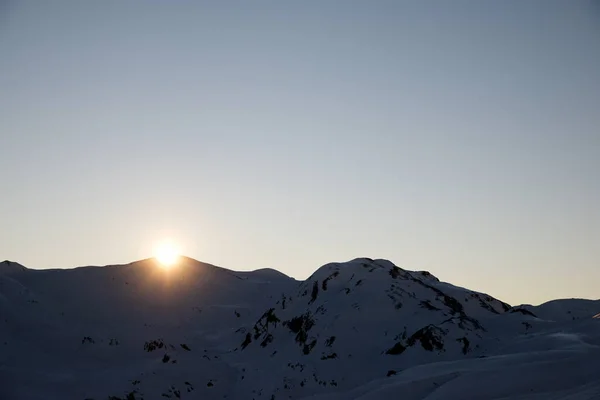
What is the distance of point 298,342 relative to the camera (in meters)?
40.2

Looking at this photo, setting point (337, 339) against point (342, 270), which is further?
point (342, 270)

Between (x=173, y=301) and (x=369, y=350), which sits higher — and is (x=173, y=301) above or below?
above

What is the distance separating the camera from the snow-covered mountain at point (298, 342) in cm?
2325

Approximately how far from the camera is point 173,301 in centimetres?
5791

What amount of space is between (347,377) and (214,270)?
36205mm

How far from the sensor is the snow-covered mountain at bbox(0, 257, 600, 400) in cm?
2325

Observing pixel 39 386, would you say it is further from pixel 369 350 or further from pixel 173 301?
pixel 173 301

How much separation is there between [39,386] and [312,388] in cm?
1539

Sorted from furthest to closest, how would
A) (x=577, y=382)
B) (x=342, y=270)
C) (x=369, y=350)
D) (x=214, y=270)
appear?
(x=214, y=270), (x=342, y=270), (x=369, y=350), (x=577, y=382)

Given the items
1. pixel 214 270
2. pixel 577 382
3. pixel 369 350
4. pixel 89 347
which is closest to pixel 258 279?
pixel 214 270

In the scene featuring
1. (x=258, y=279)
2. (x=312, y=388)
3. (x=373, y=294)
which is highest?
(x=258, y=279)

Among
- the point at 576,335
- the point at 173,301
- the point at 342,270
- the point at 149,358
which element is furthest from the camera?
the point at 173,301

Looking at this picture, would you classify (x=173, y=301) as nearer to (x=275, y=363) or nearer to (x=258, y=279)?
(x=258, y=279)

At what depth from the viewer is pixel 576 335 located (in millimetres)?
27688
